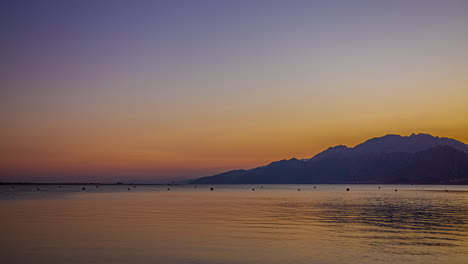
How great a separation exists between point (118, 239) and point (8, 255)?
8.36m

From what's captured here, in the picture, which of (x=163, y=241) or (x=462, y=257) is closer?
(x=462, y=257)

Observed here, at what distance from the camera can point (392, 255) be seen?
26.0m

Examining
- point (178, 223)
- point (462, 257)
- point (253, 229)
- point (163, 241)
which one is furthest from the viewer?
point (178, 223)

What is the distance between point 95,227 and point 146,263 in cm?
1884

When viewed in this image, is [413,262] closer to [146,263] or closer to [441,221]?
[146,263]

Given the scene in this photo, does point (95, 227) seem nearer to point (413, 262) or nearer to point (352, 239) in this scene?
point (352, 239)

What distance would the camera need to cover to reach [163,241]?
32344 millimetres

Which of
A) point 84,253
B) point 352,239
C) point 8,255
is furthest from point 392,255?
point 8,255

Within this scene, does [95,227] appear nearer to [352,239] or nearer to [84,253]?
[84,253]

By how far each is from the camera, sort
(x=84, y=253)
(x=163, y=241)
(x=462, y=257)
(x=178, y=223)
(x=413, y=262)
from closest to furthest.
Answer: (x=413, y=262) < (x=462, y=257) < (x=84, y=253) < (x=163, y=241) < (x=178, y=223)

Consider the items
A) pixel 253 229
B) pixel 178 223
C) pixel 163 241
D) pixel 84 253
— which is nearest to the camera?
pixel 84 253

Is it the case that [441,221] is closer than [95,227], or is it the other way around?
[95,227]

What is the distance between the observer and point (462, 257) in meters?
25.6

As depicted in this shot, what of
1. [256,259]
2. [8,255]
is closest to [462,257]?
[256,259]
